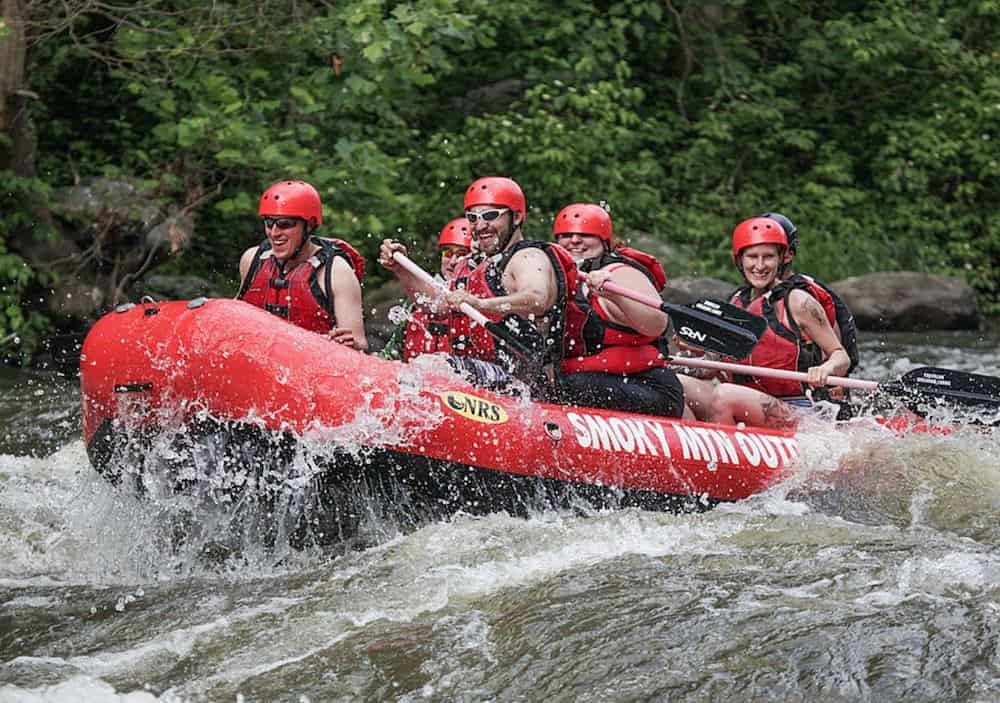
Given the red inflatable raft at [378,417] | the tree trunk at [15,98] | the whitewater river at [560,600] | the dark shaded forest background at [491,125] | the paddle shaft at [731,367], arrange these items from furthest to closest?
the dark shaded forest background at [491,125] → the tree trunk at [15,98] → the paddle shaft at [731,367] → the red inflatable raft at [378,417] → the whitewater river at [560,600]

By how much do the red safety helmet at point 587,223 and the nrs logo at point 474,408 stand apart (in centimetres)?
135

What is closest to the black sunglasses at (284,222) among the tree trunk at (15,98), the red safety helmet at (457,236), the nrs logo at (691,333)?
the red safety helmet at (457,236)

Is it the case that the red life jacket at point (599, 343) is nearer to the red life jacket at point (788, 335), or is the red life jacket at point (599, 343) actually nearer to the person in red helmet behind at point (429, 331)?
the person in red helmet behind at point (429, 331)

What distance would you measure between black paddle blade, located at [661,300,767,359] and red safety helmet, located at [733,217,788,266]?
0.40 metres

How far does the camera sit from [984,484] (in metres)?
6.35

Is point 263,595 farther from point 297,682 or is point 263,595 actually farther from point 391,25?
point 391,25

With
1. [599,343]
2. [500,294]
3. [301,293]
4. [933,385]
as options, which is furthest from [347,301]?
[933,385]

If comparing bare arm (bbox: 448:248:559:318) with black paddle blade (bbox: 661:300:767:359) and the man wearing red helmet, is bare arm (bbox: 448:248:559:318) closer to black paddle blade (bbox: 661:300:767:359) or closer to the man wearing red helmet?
black paddle blade (bbox: 661:300:767:359)

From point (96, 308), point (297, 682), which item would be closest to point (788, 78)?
point (96, 308)

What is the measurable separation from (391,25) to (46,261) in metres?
3.11

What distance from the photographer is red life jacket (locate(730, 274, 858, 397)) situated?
674 centimetres

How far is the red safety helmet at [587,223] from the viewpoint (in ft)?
22.2

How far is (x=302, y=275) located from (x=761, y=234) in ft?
7.40

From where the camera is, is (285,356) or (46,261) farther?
(46,261)
